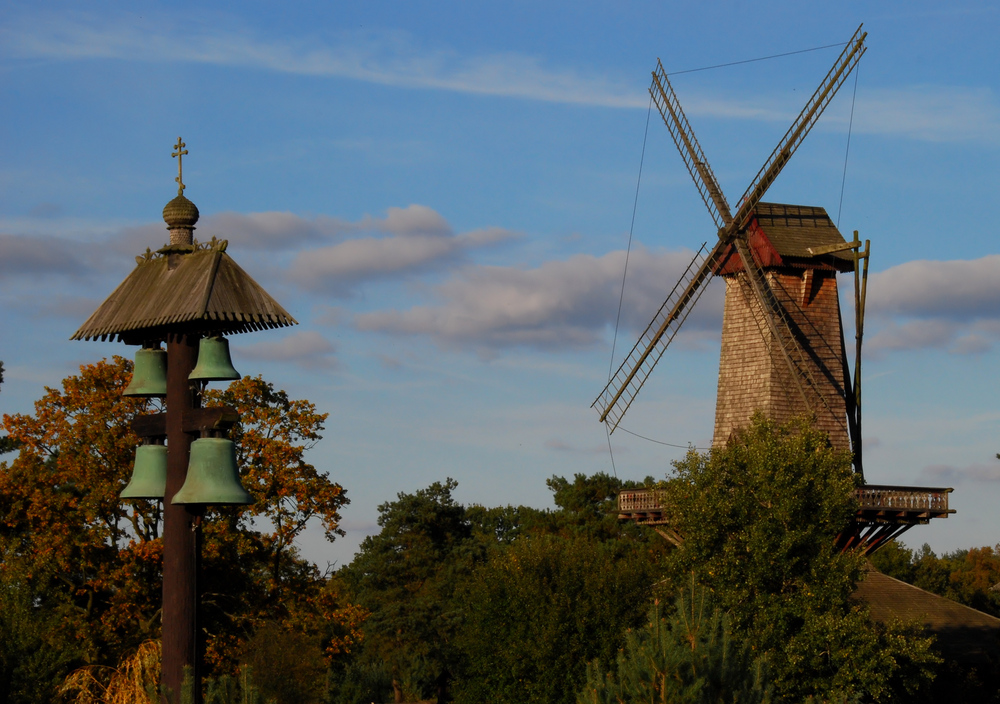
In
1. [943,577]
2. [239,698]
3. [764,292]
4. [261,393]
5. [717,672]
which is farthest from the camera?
[943,577]

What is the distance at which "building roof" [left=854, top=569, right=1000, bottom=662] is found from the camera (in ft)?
118

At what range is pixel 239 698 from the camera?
10.2 m

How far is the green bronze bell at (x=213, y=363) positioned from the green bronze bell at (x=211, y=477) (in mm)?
532

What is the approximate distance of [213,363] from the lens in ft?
33.8

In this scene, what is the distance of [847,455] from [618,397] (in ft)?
39.7

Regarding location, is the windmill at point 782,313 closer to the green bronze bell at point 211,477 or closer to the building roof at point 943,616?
the building roof at point 943,616

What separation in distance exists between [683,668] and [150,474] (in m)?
5.32

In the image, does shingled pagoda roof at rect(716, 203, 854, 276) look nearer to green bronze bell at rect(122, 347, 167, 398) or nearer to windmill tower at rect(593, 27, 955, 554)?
windmill tower at rect(593, 27, 955, 554)

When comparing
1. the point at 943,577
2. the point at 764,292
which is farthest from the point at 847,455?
the point at 943,577

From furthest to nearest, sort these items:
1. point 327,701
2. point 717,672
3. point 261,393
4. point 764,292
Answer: point 327,701 < point 764,292 < point 261,393 < point 717,672

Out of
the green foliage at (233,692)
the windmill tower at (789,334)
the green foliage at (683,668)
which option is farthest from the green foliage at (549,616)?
the green foliage at (233,692)

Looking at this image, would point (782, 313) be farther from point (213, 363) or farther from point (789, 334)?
point (213, 363)

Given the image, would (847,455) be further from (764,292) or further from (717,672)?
(717,672)

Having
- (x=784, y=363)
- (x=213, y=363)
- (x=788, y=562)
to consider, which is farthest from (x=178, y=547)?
(x=784, y=363)
